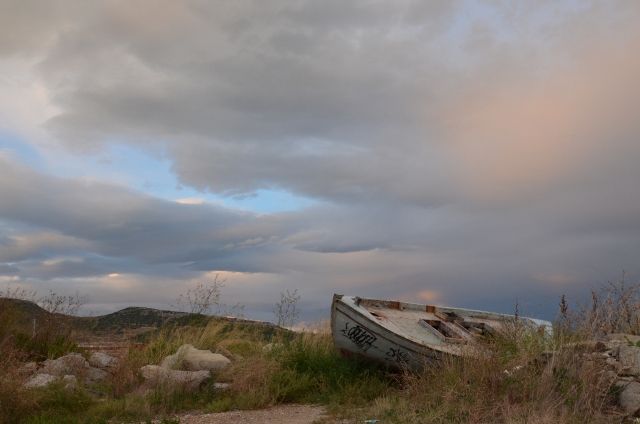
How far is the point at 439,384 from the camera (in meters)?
9.05

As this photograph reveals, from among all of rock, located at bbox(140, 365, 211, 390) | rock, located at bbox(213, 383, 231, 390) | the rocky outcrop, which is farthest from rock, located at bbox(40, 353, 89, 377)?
rock, located at bbox(213, 383, 231, 390)

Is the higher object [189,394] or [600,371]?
[600,371]

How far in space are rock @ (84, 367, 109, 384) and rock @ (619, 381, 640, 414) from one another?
8993mm

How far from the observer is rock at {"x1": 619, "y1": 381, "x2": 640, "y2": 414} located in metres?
8.24

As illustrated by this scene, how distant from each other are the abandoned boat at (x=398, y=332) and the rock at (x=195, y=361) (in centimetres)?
226

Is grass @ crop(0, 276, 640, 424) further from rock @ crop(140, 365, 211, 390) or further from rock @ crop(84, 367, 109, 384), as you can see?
rock @ crop(84, 367, 109, 384)

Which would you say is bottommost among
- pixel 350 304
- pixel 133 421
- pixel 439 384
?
pixel 133 421

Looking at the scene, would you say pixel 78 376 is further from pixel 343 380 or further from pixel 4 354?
pixel 343 380

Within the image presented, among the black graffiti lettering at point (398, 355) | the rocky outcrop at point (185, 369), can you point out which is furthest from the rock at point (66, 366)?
the black graffiti lettering at point (398, 355)

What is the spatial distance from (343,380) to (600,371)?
14.1 feet

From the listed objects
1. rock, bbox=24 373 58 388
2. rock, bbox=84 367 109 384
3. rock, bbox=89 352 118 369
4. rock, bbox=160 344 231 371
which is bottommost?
rock, bbox=84 367 109 384

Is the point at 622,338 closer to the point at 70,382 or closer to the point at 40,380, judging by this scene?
the point at 70,382

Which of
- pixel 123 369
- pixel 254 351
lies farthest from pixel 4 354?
pixel 254 351

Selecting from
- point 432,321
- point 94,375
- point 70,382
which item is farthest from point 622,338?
point 94,375
